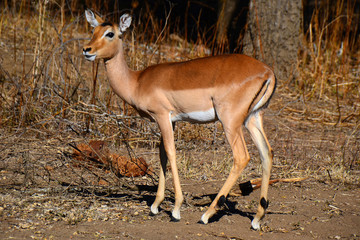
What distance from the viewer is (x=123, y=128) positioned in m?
6.07

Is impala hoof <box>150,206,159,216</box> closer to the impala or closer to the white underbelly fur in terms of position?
the impala

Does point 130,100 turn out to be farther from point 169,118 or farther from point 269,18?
point 269,18

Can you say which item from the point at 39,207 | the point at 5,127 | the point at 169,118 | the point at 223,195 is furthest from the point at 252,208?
the point at 5,127

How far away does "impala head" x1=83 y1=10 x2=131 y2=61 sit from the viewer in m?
4.08

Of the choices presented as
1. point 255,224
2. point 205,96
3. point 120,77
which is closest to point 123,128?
point 120,77

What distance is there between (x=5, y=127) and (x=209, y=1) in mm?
7416

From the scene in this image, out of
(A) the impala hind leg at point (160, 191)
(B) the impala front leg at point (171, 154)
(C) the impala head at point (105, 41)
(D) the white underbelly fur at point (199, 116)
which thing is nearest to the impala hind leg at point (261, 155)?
(D) the white underbelly fur at point (199, 116)

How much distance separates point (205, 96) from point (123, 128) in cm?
233

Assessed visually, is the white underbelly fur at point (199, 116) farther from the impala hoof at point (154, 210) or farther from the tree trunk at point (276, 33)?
the tree trunk at point (276, 33)

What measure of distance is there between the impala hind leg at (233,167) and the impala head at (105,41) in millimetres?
1299

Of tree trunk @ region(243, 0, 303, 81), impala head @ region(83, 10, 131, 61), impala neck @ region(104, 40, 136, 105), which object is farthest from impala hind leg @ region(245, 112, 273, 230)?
tree trunk @ region(243, 0, 303, 81)

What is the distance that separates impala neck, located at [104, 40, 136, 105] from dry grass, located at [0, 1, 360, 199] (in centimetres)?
46

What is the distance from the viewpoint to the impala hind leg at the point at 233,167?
384 centimetres

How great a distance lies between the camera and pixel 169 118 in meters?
4.04
